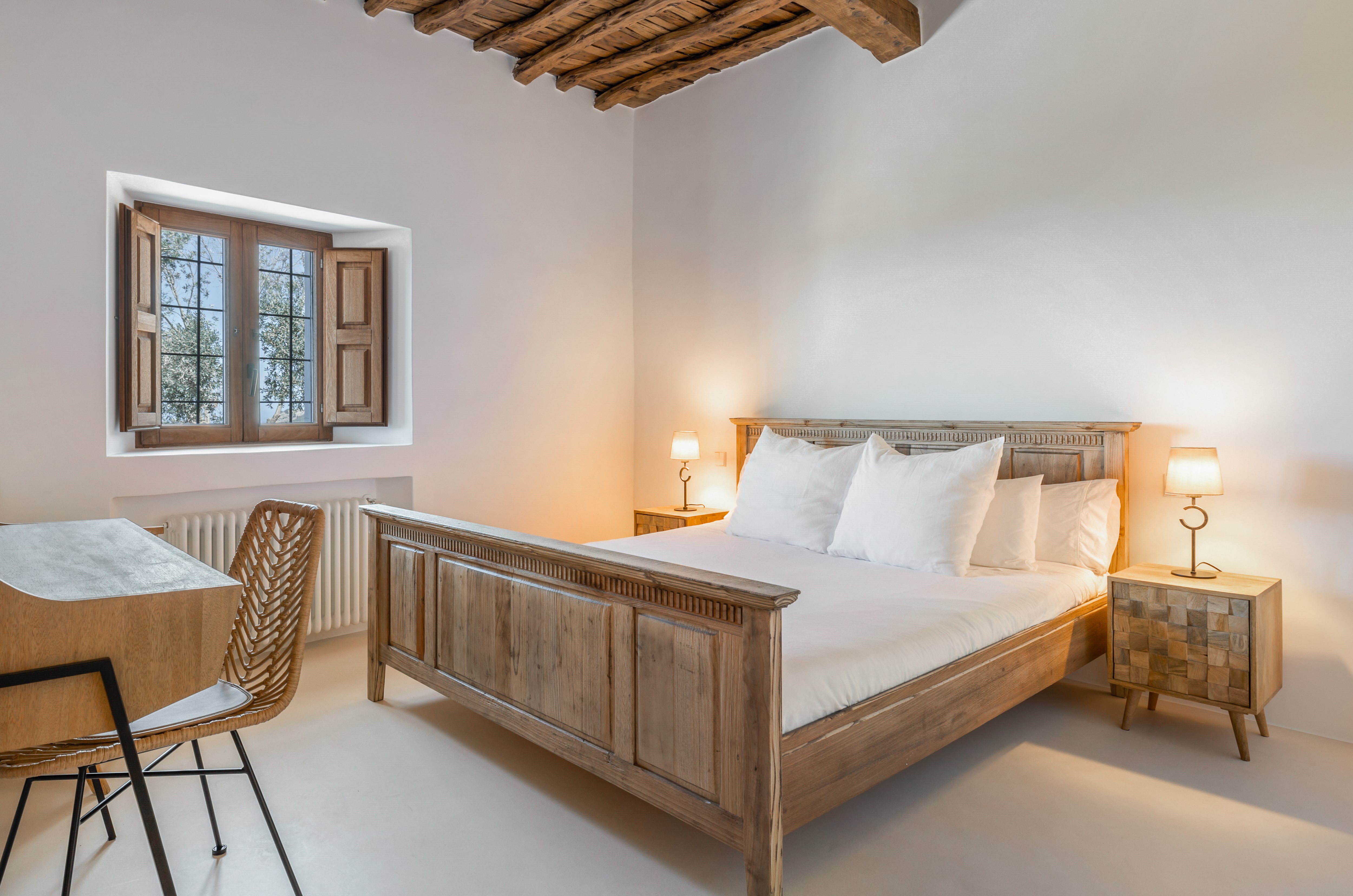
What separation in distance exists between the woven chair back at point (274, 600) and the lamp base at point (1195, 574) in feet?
9.06

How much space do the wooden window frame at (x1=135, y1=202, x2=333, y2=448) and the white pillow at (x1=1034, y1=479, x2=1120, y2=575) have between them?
3610 millimetres

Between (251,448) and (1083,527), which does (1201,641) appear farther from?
(251,448)

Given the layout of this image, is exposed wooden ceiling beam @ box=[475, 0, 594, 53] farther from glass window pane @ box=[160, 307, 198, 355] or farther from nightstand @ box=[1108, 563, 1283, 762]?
nightstand @ box=[1108, 563, 1283, 762]

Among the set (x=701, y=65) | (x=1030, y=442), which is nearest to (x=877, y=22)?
(x=701, y=65)

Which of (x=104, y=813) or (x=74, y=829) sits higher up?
(x=74, y=829)

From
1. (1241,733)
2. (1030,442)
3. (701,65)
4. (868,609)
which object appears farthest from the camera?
(701,65)

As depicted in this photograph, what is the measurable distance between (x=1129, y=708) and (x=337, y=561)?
339cm

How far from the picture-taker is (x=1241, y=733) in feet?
8.37

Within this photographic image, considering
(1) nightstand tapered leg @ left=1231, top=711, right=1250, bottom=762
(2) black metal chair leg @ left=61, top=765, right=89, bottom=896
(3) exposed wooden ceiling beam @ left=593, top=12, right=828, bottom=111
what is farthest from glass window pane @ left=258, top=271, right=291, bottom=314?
(1) nightstand tapered leg @ left=1231, top=711, right=1250, bottom=762

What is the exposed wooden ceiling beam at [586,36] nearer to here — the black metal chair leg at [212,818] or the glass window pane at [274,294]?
the glass window pane at [274,294]

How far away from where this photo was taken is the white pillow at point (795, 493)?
11.3 ft

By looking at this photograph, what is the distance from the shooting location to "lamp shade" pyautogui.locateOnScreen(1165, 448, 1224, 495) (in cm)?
271

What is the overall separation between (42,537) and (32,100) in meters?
2.08

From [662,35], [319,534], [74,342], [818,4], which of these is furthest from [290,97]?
[319,534]
